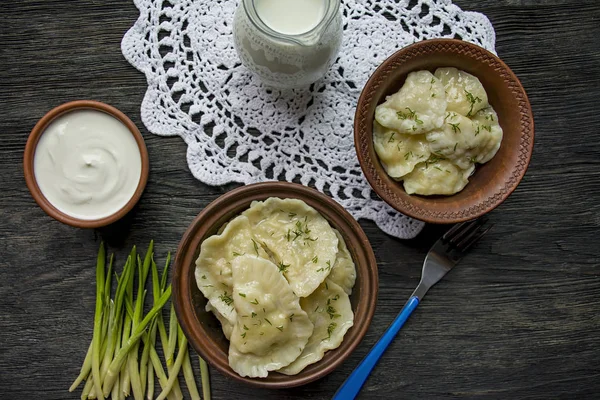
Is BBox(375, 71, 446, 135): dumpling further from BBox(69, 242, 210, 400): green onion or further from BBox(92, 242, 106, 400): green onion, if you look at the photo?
BBox(92, 242, 106, 400): green onion

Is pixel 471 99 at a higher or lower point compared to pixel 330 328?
higher

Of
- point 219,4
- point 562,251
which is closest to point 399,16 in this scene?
point 219,4

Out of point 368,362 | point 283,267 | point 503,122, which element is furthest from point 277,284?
point 503,122

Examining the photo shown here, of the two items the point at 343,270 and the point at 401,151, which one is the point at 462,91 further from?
the point at 343,270

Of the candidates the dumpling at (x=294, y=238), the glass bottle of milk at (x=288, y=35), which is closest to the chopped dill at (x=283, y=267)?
the dumpling at (x=294, y=238)

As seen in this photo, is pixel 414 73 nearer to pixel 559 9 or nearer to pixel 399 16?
pixel 399 16

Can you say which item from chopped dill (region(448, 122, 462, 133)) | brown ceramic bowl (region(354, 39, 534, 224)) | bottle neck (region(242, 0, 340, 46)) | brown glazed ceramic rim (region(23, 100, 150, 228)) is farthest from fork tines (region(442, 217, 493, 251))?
brown glazed ceramic rim (region(23, 100, 150, 228))
